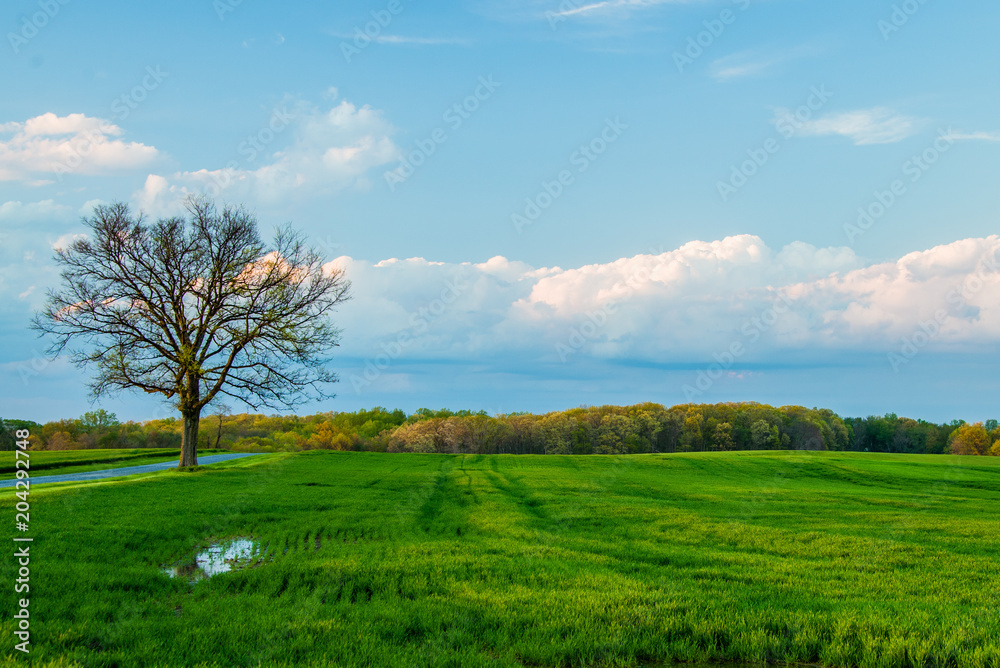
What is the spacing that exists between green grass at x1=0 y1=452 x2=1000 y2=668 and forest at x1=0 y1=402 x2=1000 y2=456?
8716 cm

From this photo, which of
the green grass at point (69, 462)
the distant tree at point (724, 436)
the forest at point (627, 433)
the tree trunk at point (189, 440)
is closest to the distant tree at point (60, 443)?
the forest at point (627, 433)

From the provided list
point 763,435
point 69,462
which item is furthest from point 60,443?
point 763,435

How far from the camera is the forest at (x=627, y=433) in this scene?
103500 millimetres

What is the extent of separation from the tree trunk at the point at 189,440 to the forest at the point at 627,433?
64162mm

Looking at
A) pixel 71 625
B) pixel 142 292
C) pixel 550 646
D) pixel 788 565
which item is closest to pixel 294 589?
pixel 71 625

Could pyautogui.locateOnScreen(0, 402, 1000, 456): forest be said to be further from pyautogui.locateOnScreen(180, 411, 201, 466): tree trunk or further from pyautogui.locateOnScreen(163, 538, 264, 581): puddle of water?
pyautogui.locateOnScreen(163, 538, 264, 581): puddle of water

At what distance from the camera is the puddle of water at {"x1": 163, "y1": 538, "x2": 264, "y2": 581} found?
1003 centimetres

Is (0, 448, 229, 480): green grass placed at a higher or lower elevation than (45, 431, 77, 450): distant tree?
higher

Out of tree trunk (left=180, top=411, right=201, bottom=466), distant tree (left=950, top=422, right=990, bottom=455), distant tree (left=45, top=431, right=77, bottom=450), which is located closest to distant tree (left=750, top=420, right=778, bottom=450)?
distant tree (left=950, top=422, right=990, bottom=455)

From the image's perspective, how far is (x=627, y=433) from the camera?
11312 cm

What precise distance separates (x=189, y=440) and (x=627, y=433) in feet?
295
